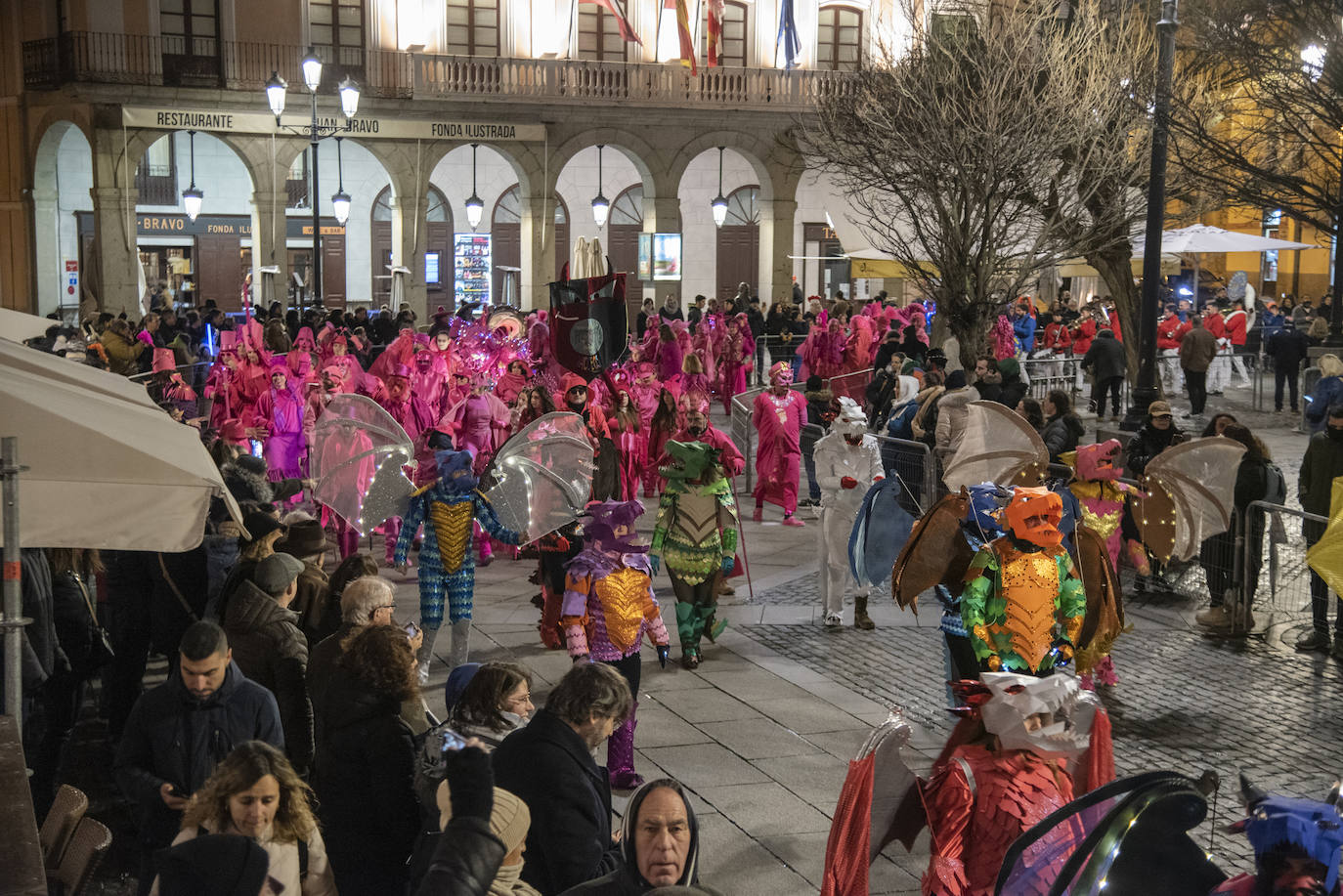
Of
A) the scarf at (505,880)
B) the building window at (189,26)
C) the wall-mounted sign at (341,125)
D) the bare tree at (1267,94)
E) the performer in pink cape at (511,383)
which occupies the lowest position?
the scarf at (505,880)

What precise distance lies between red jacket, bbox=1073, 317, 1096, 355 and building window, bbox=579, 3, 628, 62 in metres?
14.1

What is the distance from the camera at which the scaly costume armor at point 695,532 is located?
9508 millimetres

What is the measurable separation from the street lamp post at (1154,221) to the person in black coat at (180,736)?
35.0 ft


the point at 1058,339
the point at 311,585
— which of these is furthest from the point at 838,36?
the point at 311,585

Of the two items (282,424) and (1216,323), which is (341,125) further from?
(282,424)

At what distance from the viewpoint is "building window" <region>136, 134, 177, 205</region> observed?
119ft

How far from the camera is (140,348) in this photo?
18.9 metres

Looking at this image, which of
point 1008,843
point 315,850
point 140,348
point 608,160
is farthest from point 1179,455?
point 608,160

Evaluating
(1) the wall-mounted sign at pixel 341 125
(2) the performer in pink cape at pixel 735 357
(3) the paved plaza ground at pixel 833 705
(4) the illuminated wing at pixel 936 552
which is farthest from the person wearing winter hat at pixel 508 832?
(1) the wall-mounted sign at pixel 341 125

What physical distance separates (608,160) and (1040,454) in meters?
32.5

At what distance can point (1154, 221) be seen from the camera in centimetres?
1394

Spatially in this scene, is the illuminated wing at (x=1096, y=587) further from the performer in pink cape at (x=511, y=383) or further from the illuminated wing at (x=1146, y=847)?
the performer in pink cape at (x=511, y=383)

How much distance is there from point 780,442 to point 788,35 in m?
19.4

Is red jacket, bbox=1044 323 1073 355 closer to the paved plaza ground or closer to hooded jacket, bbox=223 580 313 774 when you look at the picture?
the paved plaza ground
